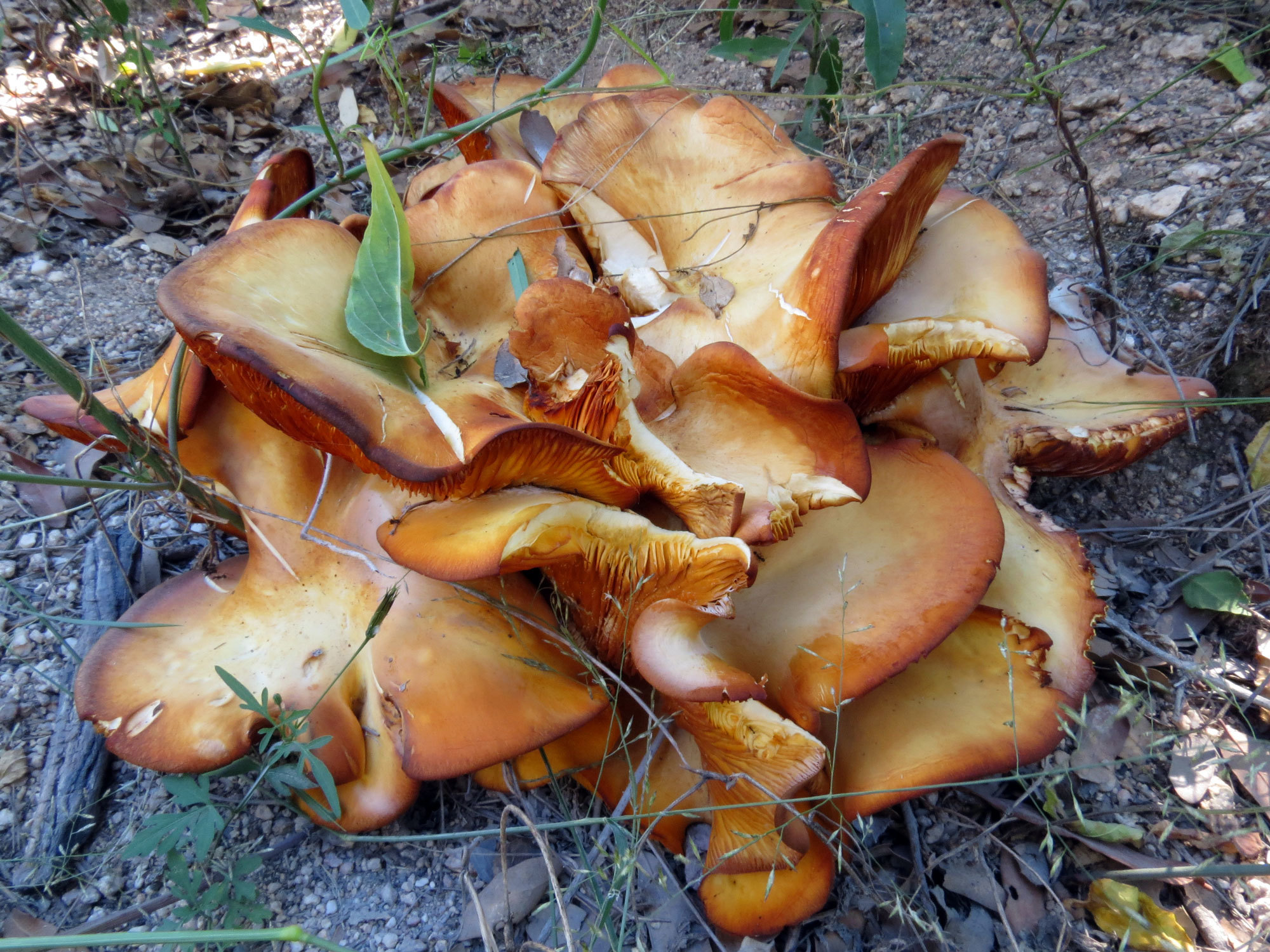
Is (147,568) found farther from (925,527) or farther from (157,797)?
(925,527)

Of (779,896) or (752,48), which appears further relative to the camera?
(752,48)

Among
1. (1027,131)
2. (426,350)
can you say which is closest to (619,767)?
(426,350)

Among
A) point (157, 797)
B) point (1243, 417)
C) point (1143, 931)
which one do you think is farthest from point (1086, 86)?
point (157, 797)

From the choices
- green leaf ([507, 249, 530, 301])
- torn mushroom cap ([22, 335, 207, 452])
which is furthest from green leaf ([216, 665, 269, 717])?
green leaf ([507, 249, 530, 301])

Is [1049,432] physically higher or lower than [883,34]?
lower

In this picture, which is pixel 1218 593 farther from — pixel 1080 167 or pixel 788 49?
pixel 788 49

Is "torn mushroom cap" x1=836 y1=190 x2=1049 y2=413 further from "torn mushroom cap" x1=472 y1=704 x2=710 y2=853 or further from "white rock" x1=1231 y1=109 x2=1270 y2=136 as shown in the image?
"white rock" x1=1231 y1=109 x2=1270 y2=136
